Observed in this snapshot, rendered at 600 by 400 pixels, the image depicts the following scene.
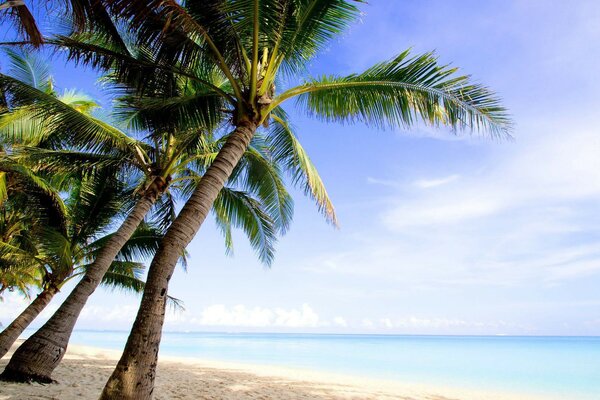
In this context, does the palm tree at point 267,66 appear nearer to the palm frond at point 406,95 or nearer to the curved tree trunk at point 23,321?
the palm frond at point 406,95

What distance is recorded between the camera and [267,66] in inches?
213

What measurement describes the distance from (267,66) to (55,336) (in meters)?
5.09

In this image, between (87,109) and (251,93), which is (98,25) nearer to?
(251,93)

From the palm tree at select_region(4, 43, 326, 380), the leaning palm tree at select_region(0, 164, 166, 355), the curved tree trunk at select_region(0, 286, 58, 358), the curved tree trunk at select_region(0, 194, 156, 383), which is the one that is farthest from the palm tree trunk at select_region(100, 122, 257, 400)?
the curved tree trunk at select_region(0, 286, 58, 358)

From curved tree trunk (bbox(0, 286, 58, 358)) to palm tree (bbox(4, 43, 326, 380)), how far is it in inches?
66.9

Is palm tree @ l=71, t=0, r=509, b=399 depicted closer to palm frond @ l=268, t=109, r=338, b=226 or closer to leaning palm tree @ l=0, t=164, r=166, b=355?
palm frond @ l=268, t=109, r=338, b=226

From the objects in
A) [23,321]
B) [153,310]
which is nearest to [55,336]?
[23,321]

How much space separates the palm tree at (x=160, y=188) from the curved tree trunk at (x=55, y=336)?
0.04 feet

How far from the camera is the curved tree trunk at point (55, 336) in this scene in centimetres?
568

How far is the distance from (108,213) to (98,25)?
195 inches

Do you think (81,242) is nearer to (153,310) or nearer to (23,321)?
(23,321)

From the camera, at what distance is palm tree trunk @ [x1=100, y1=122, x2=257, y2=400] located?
10.8 feet

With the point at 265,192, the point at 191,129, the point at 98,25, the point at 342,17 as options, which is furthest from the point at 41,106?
the point at 342,17

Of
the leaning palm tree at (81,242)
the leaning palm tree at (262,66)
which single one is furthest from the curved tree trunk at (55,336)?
the leaning palm tree at (262,66)
